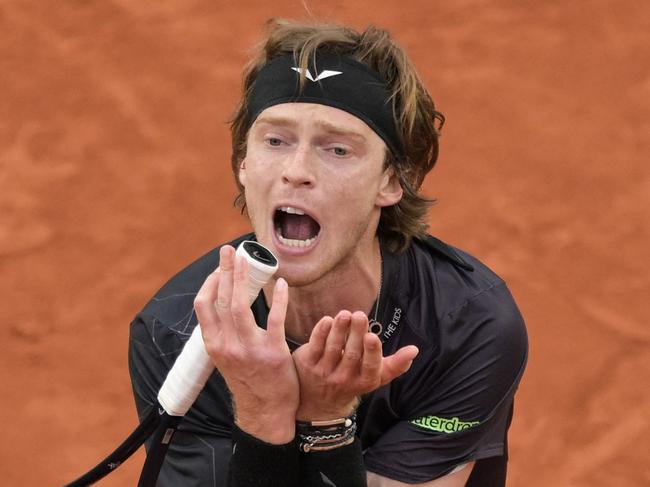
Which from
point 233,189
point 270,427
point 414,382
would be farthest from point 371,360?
point 233,189

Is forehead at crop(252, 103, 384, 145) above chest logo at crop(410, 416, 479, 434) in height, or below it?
above

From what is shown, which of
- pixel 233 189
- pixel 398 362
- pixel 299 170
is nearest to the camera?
pixel 398 362

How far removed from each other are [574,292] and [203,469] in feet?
8.98

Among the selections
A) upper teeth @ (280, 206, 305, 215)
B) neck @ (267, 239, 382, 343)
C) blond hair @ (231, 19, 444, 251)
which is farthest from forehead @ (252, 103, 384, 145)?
neck @ (267, 239, 382, 343)

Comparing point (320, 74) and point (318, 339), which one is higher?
point (320, 74)

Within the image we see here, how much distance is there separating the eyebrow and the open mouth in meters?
0.23

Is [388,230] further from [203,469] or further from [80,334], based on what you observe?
[80,334]

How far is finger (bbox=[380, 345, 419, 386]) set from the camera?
3.11 m

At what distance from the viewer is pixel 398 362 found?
3.12 m

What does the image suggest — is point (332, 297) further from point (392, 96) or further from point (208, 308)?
point (208, 308)

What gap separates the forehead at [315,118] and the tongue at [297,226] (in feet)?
0.80

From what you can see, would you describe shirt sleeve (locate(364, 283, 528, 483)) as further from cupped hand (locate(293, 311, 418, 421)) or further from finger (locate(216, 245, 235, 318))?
finger (locate(216, 245, 235, 318))

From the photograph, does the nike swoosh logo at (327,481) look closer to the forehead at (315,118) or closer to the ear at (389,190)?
the ear at (389,190)

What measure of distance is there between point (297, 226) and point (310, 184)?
15cm
